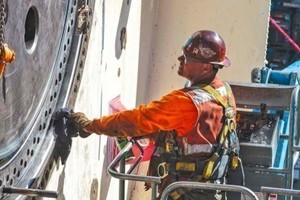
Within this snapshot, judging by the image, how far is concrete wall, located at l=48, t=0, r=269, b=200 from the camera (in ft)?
16.8

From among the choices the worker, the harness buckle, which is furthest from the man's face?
the harness buckle

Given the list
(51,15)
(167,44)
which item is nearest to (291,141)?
(51,15)

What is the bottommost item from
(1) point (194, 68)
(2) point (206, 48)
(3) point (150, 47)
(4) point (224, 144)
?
(4) point (224, 144)

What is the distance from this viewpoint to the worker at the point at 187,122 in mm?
3959

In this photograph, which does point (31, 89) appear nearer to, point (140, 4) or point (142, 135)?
point (142, 135)

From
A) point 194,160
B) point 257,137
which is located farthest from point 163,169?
point 257,137

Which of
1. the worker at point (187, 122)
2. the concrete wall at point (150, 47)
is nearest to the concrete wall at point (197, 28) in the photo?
the concrete wall at point (150, 47)

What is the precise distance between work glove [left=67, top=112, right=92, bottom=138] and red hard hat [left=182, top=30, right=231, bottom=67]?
2.29 ft

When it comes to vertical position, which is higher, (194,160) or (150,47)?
(150,47)

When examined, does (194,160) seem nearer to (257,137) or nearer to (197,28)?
(257,137)

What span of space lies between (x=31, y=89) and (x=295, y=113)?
1.93 metres

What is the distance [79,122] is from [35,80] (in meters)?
0.44

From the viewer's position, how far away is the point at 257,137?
4.86m

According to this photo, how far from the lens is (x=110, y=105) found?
17.7ft
